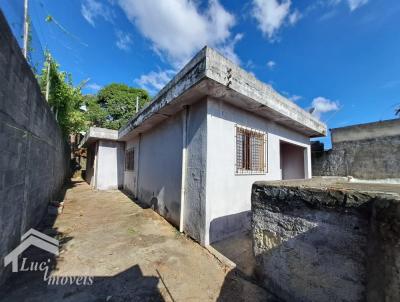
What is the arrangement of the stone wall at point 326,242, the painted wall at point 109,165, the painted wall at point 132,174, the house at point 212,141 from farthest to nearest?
the painted wall at point 109,165 → the painted wall at point 132,174 → the house at point 212,141 → the stone wall at point 326,242

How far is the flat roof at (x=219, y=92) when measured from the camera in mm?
3156

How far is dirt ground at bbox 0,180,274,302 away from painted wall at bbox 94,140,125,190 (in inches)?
218

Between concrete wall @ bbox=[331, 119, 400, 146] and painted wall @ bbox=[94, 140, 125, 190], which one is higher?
concrete wall @ bbox=[331, 119, 400, 146]

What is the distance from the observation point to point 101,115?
18.5 metres

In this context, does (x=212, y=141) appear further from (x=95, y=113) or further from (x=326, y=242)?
(x=95, y=113)

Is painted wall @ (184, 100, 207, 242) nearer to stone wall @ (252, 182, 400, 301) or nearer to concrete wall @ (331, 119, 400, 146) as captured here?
stone wall @ (252, 182, 400, 301)

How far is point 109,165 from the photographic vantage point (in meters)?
9.89

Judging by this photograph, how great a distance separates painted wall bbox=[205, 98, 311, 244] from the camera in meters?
3.58

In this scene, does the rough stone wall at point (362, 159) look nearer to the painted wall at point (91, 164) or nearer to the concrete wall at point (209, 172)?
the concrete wall at point (209, 172)

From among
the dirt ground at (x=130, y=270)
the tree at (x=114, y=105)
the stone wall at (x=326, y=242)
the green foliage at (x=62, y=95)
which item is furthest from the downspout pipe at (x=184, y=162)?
the tree at (x=114, y=105)

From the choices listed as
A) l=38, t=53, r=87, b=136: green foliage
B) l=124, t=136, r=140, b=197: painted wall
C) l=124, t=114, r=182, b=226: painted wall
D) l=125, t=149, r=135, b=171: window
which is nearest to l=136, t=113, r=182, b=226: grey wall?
l=124, t=114, r=182, b=226: painted wall

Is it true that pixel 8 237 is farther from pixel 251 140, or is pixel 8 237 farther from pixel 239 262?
pixel 251 140

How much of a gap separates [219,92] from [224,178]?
1.75m

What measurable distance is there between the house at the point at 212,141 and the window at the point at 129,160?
277 cm
